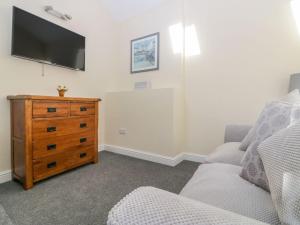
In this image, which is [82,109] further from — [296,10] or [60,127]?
[296,10]

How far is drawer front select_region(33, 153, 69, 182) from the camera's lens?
1689 millimetres

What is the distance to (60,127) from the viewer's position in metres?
1.92

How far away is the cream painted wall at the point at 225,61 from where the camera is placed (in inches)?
74.5

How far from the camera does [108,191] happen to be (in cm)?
161

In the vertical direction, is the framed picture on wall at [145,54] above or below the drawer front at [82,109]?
above

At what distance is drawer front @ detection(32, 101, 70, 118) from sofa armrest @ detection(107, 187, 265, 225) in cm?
167

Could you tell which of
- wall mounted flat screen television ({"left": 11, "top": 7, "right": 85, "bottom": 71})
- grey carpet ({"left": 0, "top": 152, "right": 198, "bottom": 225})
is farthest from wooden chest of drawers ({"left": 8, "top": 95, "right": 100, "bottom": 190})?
wall mounted flat screen television ({"left": 11, "top": 7, "right": 85, "bottom": 71})

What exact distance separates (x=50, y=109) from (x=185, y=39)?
2.10m

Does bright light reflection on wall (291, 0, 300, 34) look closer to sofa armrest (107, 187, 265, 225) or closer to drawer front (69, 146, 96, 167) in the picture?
sofa armrest (107, 187, 265, 225)

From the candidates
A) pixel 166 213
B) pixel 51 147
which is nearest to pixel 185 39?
pixel 51 147

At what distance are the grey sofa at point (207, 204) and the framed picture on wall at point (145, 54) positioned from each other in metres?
2.03

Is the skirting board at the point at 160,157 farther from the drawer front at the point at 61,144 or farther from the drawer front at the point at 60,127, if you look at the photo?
the drawer front at the point at 60,127

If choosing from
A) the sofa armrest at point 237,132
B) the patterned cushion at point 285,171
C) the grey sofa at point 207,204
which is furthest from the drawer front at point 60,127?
the patterned cushion at point 285,171

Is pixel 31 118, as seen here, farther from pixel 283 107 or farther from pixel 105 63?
pixel 283 107
